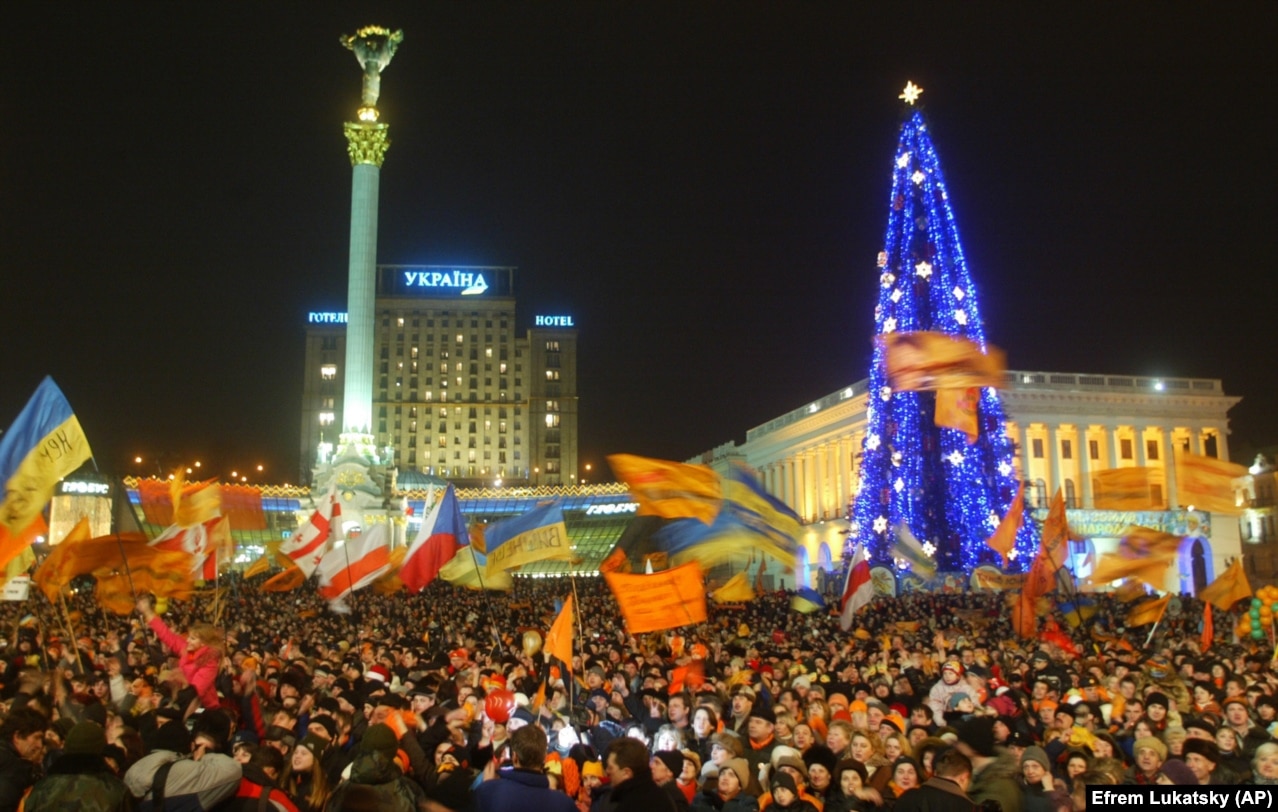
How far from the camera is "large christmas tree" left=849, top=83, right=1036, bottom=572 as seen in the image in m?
37.0

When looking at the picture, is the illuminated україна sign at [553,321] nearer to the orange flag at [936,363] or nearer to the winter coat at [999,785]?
the orange flag at [936,363]

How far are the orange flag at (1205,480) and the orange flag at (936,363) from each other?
4.00m

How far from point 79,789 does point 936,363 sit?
55.3 ft

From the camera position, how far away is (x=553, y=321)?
139 metres

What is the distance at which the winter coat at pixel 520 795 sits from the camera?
532 cm

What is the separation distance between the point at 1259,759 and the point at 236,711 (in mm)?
7664

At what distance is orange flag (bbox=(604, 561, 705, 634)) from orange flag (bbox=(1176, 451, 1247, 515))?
11686mm

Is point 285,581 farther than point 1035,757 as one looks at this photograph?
Yes

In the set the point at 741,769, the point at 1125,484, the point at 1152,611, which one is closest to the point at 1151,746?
the point at 741,769

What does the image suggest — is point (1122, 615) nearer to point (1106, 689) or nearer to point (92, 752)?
point (1106, 689)

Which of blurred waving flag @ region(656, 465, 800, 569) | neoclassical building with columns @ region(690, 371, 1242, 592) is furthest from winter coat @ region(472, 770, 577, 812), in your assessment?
neoclassical building with columns @ region(690, 371, 1242, 592)

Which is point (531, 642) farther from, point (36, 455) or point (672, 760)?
point (672, 760)

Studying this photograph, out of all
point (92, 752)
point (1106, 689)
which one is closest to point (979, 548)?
point (1106, 689)

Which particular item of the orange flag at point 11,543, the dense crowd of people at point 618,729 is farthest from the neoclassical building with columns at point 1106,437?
the orange flag at point 11,543
